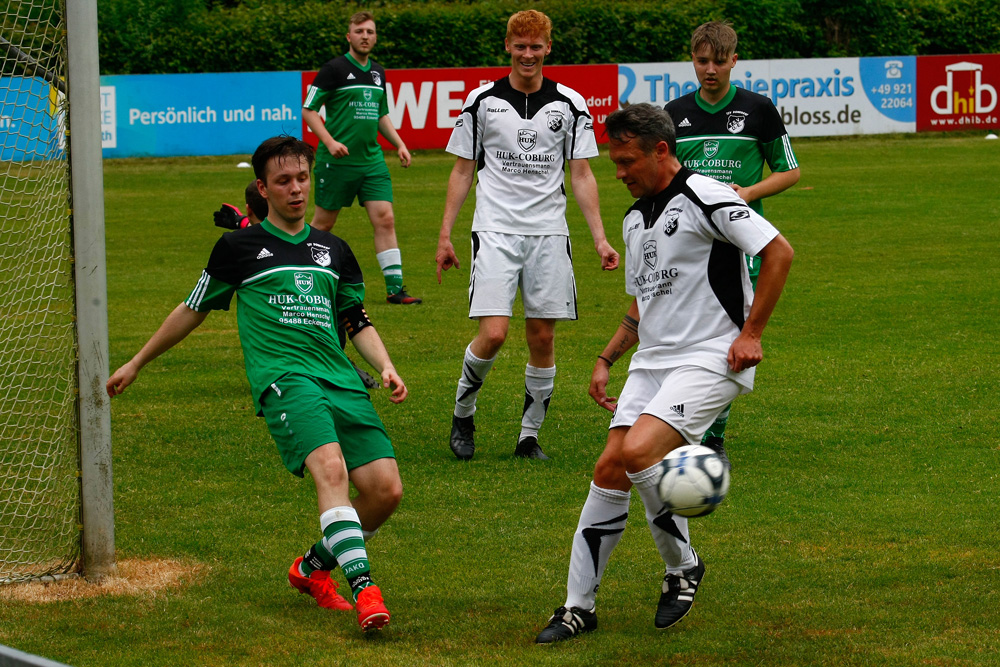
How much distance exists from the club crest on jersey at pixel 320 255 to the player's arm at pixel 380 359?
1.05ft

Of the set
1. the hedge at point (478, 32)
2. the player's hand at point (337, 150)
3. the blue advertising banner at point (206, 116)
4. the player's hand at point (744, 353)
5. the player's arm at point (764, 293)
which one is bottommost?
the player's hand at point (744, 353)

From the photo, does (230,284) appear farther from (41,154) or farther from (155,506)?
(155,506)

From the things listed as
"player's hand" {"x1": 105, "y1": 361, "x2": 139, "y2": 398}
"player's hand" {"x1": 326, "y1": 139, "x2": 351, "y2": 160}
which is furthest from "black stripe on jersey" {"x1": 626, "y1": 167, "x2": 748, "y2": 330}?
"player's hand" {"x1": 326, "y1": 139, "x2": 351, "y2": 160}

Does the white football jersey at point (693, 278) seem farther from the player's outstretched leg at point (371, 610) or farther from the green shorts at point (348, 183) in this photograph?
the green shorts at point (348, 183)

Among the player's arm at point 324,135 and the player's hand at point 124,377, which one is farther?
the player's arm at point 324,135

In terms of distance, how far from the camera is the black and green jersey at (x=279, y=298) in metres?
4.98

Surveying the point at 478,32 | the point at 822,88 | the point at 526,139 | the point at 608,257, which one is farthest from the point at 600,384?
the point at 478,32

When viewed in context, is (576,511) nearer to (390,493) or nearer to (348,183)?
(390,493)

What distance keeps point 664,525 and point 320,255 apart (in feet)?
5.58

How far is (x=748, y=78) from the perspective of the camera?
28188 mm

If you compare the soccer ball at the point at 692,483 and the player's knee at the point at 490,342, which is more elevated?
the player's knee at the point at 490,342

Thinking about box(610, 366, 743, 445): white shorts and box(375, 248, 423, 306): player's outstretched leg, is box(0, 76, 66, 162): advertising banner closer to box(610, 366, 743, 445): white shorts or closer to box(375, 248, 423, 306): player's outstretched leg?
box(610, 366, 743, 445): white shorts

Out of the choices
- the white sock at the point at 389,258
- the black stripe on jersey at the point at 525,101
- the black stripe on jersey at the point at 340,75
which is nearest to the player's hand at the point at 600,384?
the black stripe on jersey at the point at 525,101

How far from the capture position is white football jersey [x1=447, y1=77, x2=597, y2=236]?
24.2ft
